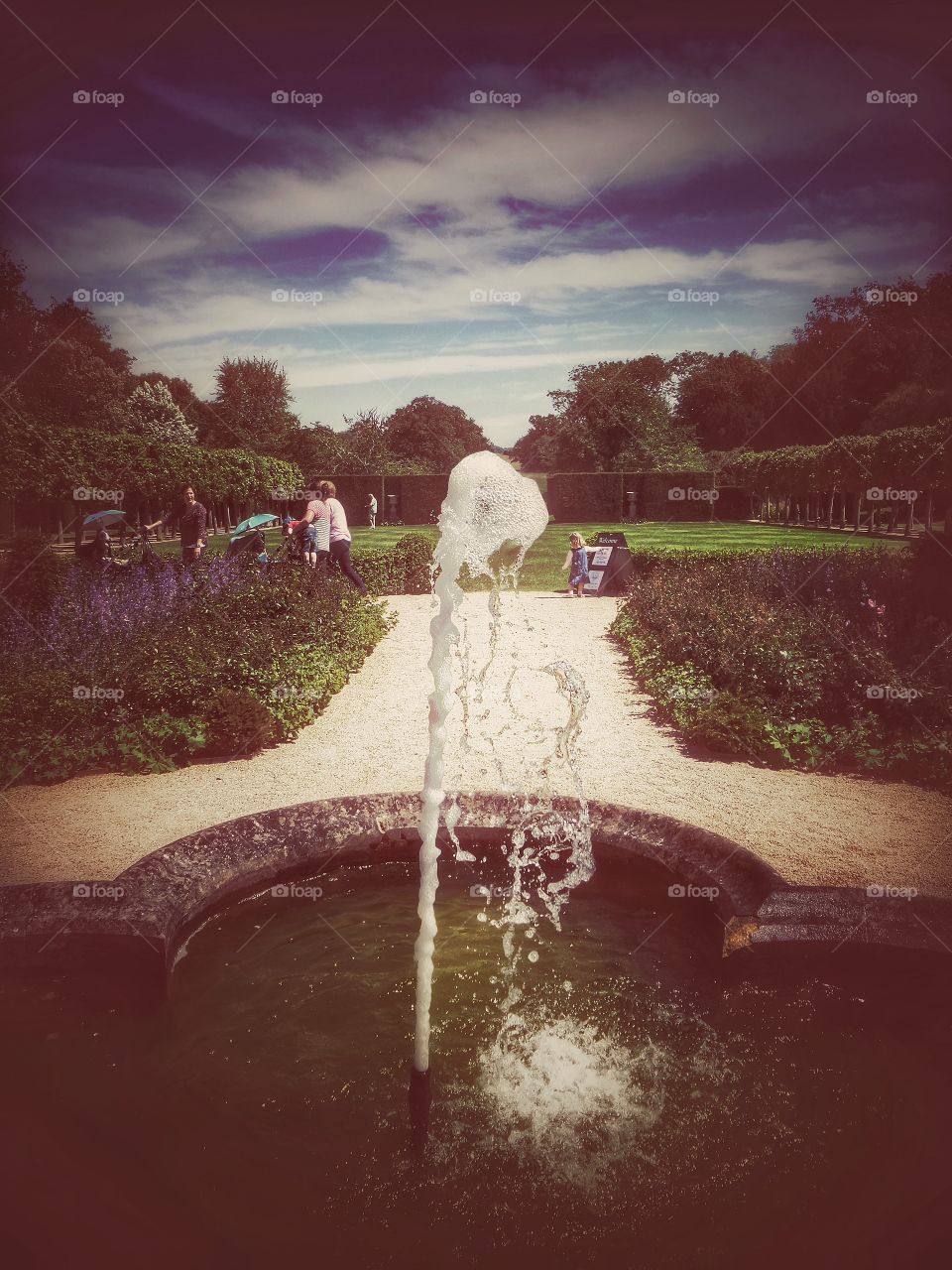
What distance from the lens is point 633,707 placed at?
8.24 metres

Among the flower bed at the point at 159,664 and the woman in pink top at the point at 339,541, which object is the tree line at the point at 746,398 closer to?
the woman in pink top at the point at 339,541

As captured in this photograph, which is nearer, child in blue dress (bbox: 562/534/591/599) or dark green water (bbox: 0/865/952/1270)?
dark green water (bbox: 0/865/952/1270)

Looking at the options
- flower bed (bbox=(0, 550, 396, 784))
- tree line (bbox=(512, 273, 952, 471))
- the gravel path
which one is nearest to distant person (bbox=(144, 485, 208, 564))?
flower bed (bbox=(0, 550, 396, 784))

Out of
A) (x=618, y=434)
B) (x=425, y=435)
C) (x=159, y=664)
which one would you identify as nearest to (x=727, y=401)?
(x=618, y=434)

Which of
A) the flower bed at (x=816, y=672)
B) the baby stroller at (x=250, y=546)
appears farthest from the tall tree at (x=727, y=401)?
the flower bed at (x=816, y=672)

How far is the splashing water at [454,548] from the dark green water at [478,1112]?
0.42 m

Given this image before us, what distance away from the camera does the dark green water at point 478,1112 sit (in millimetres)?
2500

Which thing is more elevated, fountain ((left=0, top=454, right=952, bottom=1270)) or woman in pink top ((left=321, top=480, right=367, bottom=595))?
woman in pink top ((left=321, top=480, right=367, bottom=595))

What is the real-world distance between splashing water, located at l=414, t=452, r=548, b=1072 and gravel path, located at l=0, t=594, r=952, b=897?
255cm

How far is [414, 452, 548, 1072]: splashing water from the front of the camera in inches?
117

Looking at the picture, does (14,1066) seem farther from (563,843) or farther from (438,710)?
(563,843)

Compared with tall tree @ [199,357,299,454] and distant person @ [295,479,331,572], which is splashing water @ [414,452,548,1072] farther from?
tall tree @ [199,357,299,454]

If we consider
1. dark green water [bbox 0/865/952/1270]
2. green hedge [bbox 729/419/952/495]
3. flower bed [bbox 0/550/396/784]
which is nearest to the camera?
dark green water [bbox 0/865/952/1270]

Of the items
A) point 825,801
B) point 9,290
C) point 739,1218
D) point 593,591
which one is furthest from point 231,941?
point 9,290
